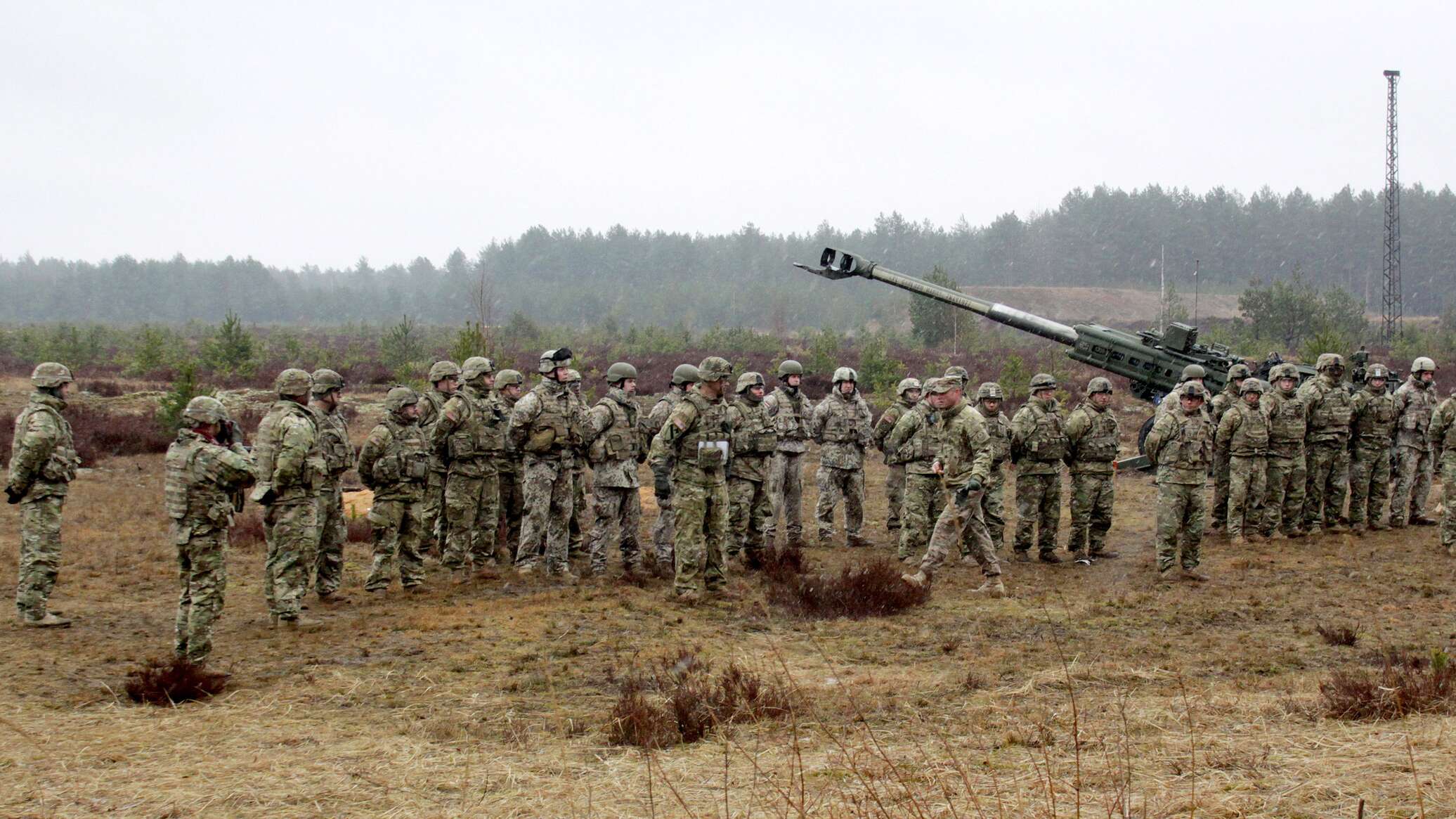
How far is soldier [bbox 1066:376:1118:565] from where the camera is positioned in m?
11.7

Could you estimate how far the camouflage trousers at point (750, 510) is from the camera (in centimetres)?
1108

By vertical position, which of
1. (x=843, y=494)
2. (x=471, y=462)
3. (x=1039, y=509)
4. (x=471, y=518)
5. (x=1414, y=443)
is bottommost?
(x=1039, y=509)

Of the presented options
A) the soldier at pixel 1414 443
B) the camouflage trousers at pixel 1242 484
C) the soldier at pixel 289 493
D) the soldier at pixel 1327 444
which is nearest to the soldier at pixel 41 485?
the soldier at pixel 289 493

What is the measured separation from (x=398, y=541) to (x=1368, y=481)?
12.3 meters

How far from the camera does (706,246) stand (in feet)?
373

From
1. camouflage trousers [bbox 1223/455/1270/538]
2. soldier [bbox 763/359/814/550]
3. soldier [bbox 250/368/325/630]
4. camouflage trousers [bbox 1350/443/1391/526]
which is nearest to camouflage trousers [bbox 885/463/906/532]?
soldier [bbox 763/359/814/550]

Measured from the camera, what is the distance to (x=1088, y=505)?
39.1 ft

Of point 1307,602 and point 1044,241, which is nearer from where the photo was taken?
point 1307,602

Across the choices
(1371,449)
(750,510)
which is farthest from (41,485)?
(1371,449)

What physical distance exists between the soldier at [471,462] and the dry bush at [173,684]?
3.94m

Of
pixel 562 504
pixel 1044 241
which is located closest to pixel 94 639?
pixel 562 504

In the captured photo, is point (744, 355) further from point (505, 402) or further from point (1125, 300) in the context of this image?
point (1125, 300)

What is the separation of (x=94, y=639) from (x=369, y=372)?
994 inches

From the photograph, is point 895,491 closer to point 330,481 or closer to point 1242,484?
point 1242,484
